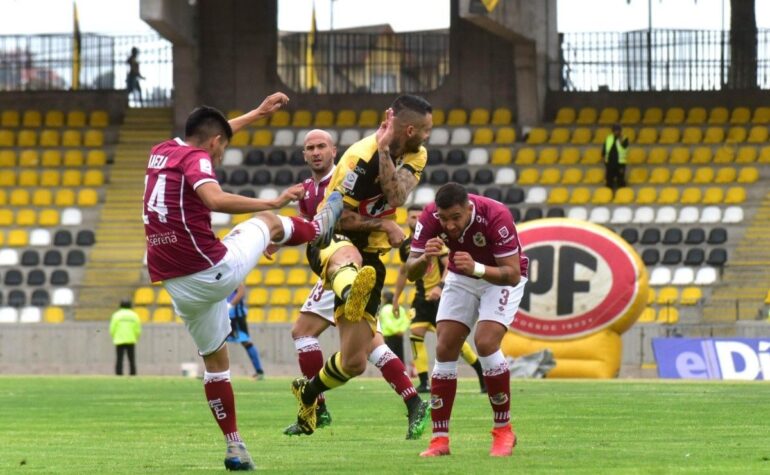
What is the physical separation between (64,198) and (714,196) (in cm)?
1555

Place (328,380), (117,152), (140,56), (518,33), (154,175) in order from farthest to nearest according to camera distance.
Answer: (140,56), (117,152), (518,33), (328,380), (154,175)

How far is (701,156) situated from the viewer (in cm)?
3856

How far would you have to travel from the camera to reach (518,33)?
38.7m

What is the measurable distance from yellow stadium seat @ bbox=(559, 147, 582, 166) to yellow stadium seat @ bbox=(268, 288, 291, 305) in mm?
7892

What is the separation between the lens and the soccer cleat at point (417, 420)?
12375 millimetres

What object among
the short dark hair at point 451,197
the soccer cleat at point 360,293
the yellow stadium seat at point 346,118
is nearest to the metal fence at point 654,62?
the yellow stadium seat at point 346,118

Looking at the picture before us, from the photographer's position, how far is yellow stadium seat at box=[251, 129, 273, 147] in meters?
41.4

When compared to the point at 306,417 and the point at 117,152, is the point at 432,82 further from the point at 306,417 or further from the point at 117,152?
the point at 306,417

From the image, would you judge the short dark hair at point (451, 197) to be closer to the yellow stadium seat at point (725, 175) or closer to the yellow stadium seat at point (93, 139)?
the yellow stadium seat at point (725, 175)

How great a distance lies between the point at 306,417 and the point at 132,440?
4.51 ft

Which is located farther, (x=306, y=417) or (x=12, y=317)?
(x=12, y=317)

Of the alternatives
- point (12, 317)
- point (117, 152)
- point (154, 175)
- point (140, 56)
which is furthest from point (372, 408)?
point (140, 56)

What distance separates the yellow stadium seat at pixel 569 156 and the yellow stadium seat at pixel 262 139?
7.40m

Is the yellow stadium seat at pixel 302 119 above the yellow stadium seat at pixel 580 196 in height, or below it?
above
